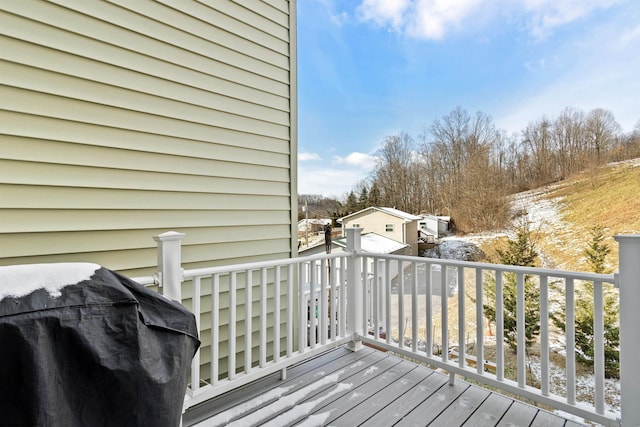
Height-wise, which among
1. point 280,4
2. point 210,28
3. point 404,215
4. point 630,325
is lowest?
point 630,325

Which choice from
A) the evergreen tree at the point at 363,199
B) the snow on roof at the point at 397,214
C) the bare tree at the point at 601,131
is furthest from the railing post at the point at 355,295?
the bare tree at the point at 601,131

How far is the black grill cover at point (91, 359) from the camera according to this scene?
2.77ft

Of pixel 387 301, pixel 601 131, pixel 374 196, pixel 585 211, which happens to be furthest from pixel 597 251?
pixel 374 196

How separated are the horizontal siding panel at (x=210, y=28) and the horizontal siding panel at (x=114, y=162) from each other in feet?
2.54

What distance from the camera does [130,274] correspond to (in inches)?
78.8

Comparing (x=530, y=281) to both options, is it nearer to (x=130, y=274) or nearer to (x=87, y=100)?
(x=130, y=274)

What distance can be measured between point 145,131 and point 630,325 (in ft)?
9.74

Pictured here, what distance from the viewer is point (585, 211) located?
3.96 meters

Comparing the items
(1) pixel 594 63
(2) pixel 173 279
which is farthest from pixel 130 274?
(1) pixel 594 63

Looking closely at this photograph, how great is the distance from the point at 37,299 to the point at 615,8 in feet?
21.0

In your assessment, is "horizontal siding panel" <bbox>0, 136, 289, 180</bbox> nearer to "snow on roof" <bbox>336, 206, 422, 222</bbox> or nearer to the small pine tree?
"snow on roof" <bbox>336, 206, 422, 222</bbox>

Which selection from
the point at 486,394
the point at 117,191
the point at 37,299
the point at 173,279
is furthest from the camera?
the point at 486,394

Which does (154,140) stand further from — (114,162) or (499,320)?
(499,320)

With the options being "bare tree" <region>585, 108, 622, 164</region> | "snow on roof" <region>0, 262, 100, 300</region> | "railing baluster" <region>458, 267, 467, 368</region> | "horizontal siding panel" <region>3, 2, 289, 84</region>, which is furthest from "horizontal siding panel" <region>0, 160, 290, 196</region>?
Answer: "bare tree" <region>585, 108, 622, 164</region>
